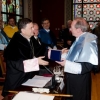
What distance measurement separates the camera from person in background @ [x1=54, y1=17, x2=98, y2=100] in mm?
2258

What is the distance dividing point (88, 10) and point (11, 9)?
403 cm

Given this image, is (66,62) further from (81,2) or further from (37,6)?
(81,2)

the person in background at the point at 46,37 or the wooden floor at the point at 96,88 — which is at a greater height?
the person in background at the point at 46,37

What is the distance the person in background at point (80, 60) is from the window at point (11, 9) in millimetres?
6569

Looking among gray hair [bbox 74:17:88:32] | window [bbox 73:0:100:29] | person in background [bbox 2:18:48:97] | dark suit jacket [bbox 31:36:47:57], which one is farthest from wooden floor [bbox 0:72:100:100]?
window [bbox 73:0:100:29]

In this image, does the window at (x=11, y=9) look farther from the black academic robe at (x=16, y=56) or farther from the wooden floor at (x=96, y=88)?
the black academic robe at (x=16, y=56)

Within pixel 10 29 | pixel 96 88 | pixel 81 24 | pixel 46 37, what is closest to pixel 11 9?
pixel 10 29

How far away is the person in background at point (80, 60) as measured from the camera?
2258 millimetres

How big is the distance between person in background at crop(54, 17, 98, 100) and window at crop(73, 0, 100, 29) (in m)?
9.23

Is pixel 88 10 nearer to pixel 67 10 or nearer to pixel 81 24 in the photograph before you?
pixel 67 10

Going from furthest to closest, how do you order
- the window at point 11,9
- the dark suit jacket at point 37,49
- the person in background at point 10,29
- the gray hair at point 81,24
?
the window at point 11,9 → the person in background at point 10,29 → the dark suit jacket at point 37,49 → the gray hair at point 81,24

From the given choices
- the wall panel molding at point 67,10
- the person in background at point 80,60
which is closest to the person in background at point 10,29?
the person in background at point 80,60

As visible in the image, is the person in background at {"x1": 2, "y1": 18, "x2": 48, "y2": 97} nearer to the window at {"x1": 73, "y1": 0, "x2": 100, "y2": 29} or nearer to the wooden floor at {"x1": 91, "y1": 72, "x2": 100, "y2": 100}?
the wooden floor at {"x1": 91, "y1": 72, "x2": 100, "y2": 100}

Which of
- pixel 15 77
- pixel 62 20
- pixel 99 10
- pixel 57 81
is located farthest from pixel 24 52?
pixel 99 10
